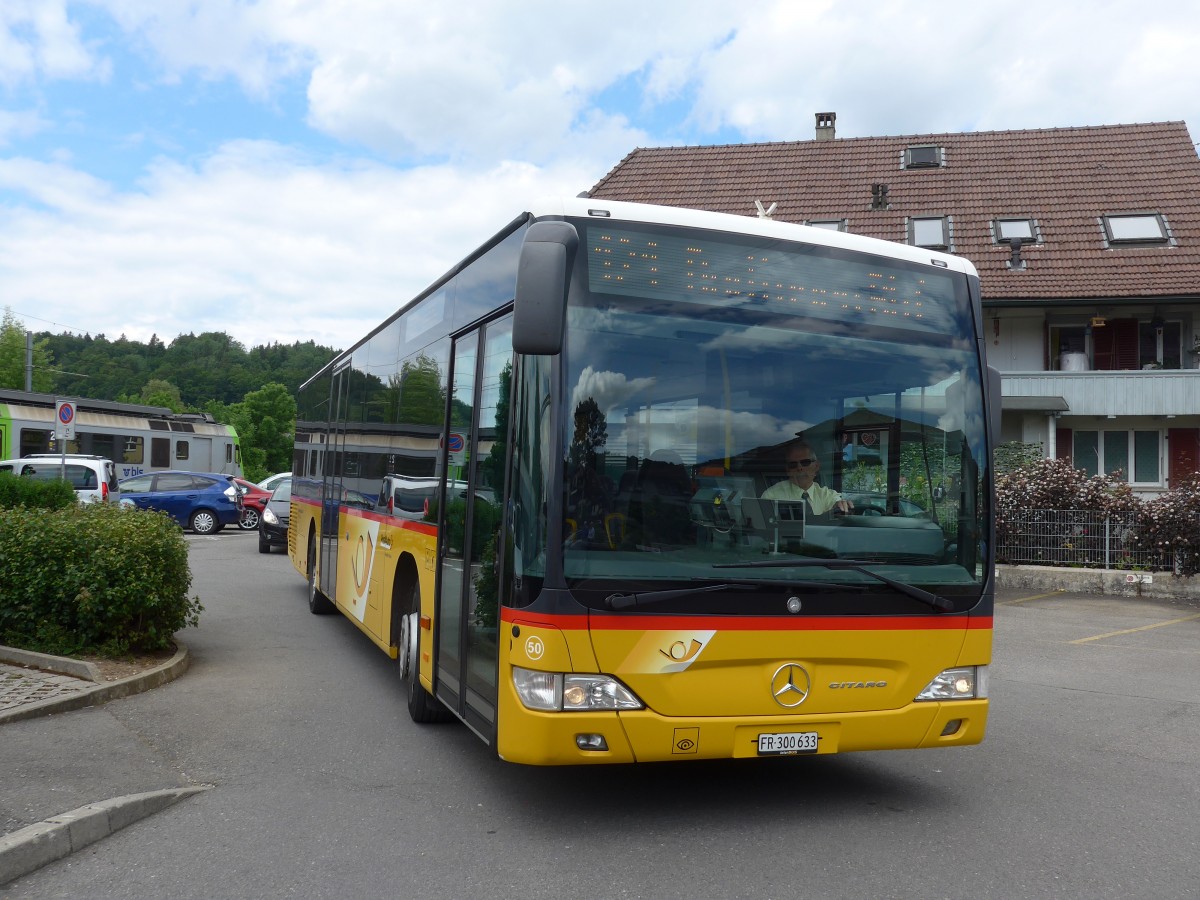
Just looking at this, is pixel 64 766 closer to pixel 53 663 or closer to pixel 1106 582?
pixel 53 663

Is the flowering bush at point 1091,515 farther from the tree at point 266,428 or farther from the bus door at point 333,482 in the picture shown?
the tree at point 266,428

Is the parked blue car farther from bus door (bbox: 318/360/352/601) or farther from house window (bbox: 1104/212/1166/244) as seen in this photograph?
house window (bbox: 1104/212/1166/244)

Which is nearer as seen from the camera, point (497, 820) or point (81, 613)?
point (497, 820)

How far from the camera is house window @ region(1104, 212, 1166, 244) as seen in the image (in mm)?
28859

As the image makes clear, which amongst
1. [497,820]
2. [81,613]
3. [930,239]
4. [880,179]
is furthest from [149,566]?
[880,179]

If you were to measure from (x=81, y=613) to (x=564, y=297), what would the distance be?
5.53 m

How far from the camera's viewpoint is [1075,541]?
17891mm

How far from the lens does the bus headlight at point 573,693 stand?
4.96m

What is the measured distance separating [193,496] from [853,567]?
26285 mm

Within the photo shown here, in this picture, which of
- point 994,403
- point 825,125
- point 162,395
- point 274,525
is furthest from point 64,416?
point 162,395

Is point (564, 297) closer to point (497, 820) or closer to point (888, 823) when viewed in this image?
point (497, 820)

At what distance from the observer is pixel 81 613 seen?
341 inches

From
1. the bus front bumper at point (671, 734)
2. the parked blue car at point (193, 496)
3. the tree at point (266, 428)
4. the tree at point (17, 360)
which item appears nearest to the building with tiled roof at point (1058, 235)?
the parked blue car at point (193, 496)

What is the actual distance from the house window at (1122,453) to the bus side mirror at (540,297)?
26316 mm
